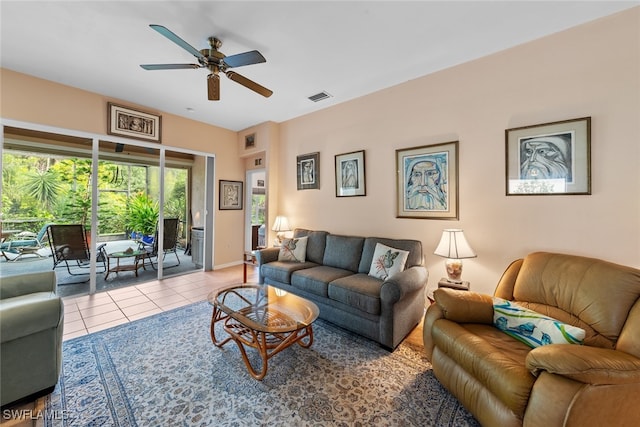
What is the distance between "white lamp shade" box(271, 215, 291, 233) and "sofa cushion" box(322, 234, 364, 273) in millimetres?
1174

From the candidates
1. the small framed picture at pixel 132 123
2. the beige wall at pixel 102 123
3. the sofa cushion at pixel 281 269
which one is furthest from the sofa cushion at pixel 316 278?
the small framed picture at pixel 132 123

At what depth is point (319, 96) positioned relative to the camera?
3.58 metres

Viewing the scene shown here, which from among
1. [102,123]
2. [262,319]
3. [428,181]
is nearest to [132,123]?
[102,123]

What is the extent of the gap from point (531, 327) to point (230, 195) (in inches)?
193

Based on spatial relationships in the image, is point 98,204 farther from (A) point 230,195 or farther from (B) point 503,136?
(B) point 503,136

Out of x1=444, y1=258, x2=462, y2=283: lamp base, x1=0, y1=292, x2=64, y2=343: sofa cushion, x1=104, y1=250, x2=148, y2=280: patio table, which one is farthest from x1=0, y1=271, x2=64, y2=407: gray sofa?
x1=444, y1=258, x2=462, y2=283: lamp base

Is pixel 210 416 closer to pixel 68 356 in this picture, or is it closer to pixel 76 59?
pixel 68 356

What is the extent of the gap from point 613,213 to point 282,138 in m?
4.32

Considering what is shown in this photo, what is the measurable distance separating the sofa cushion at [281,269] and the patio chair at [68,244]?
2562 millimetres

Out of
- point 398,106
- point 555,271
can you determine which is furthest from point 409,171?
point 555,271

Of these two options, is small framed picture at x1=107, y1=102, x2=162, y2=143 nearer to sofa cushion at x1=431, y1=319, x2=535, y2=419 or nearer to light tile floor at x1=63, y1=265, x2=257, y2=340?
light tile floor at x1=63, y1=265, x2=257, y2=340

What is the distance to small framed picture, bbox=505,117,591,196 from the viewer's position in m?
2.11

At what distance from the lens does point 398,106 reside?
A: 3.21 meters

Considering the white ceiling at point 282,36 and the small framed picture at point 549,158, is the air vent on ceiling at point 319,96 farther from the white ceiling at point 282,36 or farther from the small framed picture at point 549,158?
the small framed picture at point 549,158
